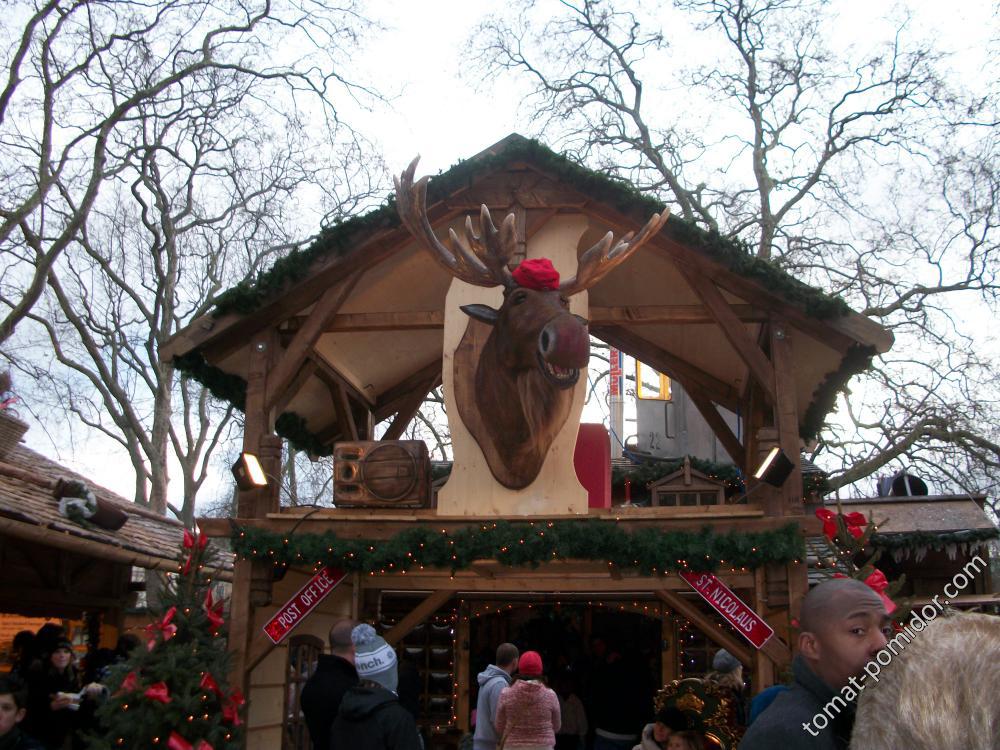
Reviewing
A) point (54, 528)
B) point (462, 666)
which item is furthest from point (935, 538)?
point (54, 528)

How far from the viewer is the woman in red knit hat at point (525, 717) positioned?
276 inches

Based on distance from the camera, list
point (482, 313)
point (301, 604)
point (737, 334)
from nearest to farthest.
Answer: point (482, 313)
point (301, 604)
point (737, 334)

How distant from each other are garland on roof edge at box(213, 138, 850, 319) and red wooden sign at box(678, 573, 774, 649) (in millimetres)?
2554

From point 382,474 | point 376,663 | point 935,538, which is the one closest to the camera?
point 376,663

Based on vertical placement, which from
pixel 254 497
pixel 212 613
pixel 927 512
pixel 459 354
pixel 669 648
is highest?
pixel 459 354

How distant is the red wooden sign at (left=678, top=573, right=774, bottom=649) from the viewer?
24.0 feet

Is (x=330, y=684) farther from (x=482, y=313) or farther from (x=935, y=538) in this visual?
(x=935, y=538)

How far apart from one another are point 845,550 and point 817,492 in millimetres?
8432

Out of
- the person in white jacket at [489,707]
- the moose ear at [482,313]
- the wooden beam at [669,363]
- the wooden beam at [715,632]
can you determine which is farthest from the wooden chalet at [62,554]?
the wooden beam at [669,363]

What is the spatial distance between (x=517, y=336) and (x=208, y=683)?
3442 millimetres

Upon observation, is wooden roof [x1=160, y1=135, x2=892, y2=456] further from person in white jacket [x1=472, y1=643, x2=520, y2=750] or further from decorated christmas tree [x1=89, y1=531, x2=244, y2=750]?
person in white jacket [x1=472, y1=643, x2=520, y2=750]

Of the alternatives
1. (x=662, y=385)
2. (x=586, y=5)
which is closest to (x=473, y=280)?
(x=662, y=385)

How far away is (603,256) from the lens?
776 centimetres

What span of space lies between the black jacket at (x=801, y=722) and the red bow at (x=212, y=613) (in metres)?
5.81
